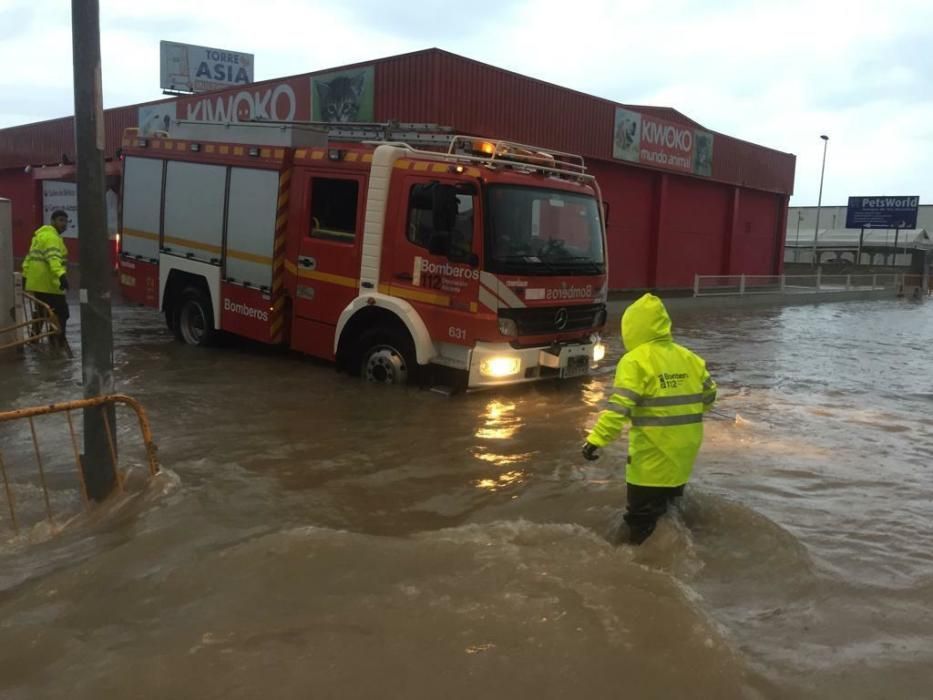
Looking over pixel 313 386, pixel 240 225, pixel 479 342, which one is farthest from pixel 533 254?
pixel 240 225

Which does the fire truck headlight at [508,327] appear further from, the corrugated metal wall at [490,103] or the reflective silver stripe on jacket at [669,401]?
the corrugated metal wall at [490,103]

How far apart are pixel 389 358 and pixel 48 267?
5.23m

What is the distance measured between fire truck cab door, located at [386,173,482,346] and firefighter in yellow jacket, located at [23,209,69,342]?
5.09 metres

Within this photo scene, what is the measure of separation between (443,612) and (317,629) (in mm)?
584

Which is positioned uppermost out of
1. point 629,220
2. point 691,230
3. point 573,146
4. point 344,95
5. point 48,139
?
point 344,95

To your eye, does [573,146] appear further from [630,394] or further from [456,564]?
[456,564]

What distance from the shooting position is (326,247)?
29.1 ft

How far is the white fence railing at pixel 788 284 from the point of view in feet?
76.4

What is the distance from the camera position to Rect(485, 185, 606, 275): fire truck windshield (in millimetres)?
7773

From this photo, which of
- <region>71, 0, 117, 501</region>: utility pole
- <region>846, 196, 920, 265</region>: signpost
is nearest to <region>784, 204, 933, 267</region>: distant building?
<region>846, 196, 920, 265</region>: signpost

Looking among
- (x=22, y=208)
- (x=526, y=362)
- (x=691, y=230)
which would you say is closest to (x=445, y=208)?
(x=526, y=362)

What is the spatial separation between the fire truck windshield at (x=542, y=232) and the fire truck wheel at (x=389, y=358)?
1378mm

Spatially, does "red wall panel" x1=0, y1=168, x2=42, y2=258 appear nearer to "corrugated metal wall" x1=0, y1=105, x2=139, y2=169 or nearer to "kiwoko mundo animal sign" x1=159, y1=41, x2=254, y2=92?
"corrugated metal wall" x1=0, y1=105, x2=139, y2=169

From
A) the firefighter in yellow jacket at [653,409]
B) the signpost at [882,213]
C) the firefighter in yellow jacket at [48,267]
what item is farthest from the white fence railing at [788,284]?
the signpost at [882,213]
